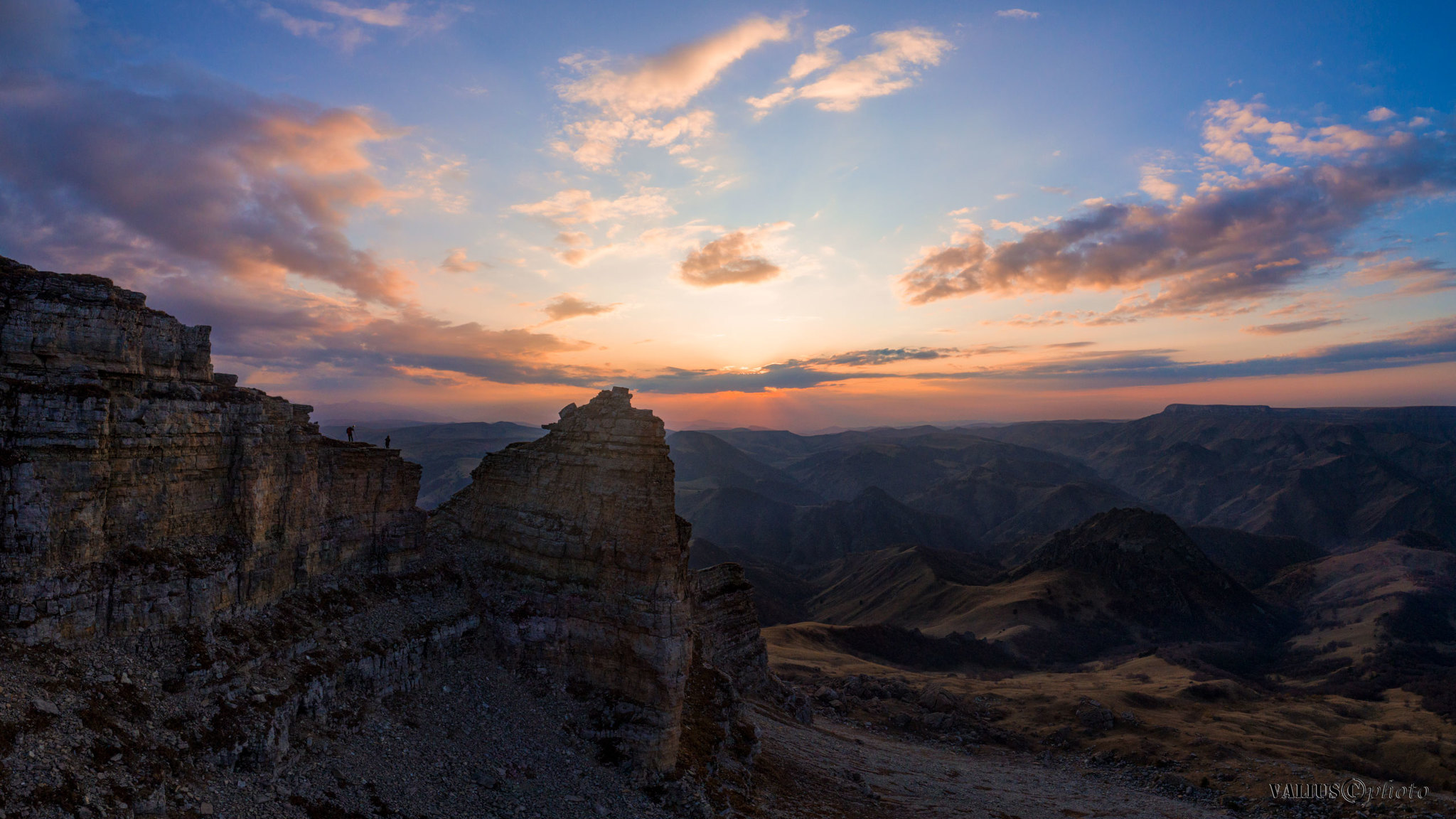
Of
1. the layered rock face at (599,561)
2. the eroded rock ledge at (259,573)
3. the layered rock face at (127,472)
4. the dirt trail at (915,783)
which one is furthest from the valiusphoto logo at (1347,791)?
the layered rock face at (127,472)

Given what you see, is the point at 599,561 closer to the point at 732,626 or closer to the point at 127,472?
the point at 127,472

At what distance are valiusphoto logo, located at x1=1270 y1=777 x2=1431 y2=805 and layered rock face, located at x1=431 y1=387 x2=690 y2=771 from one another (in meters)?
49.0

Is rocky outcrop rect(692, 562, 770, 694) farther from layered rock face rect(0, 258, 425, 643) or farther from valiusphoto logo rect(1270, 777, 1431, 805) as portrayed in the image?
valiusphoto logo rect(1270, 777, 1431, 805)

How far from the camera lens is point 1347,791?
154 ft

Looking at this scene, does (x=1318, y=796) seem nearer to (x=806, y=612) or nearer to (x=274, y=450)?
(x=274, y=450)

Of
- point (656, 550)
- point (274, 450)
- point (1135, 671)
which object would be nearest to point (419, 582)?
point (274, 450)

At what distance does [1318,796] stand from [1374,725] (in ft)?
109

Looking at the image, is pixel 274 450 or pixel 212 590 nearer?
pixel 212 590

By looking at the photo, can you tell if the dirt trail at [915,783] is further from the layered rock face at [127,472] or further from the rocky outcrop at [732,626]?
the layered rock face at [127,472]

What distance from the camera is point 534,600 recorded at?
103 ft

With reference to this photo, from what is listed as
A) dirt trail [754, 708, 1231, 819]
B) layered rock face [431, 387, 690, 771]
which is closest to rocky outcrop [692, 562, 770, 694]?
dirt trail [754, 708, 1231, 819]

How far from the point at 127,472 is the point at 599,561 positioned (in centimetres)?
1767

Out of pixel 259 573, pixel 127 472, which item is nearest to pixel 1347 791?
pixel 259 573

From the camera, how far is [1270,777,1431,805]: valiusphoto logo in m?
45.6
